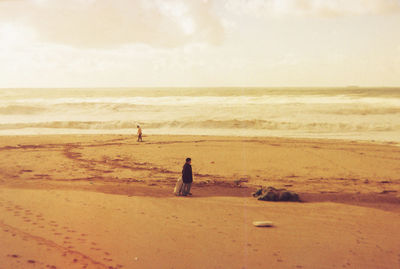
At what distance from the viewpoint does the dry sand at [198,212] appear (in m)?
6.38

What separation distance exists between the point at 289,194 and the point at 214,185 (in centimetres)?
301

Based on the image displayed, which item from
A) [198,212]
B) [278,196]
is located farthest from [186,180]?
[278,196]

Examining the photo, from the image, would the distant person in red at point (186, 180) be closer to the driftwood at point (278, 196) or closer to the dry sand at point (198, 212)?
the dry sand at point (198, 212)

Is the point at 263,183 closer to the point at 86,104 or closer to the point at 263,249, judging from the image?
the point at 263,249

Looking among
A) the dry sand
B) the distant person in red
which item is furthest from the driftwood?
the distant person in red

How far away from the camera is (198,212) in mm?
9086

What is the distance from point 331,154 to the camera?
60.5 ft

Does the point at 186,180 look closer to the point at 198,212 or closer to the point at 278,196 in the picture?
the point at 198,212

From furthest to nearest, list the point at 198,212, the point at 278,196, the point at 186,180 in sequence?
the point at 186,180 < the point at 278,196 < the point at 198,212

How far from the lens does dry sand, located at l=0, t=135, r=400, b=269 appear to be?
20.9 ft

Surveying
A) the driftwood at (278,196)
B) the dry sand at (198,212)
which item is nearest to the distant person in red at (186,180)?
the dry sand at (198,212)

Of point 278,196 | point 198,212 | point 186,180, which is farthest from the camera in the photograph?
point 186,180

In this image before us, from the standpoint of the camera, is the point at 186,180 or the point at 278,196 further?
the point at 186,180

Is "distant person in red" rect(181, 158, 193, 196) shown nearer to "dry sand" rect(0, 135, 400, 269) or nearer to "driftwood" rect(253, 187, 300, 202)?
"dry sand" rect(0, 135, 400, 269)
